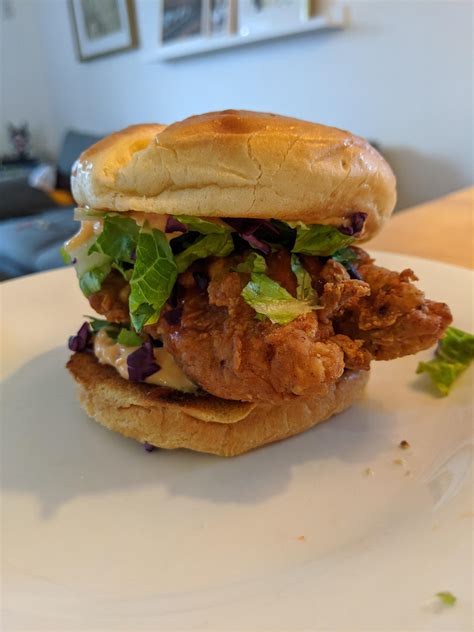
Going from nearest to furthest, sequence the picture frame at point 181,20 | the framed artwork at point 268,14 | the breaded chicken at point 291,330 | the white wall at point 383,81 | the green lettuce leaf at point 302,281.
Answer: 1. the breaded chicken at point 291,330
2. the green lettuce leaf at point 302,281
3. the white wall at point 383,81
4. the framed artwork at point 268,14
5. the picture frame at point 181,20

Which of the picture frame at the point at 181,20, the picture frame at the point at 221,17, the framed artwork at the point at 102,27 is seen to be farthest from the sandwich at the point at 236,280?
the framed artwork at the point at 102,27

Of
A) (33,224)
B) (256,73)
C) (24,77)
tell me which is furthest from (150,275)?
(24,77)

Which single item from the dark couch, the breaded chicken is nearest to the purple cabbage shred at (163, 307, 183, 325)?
the breaded chicken

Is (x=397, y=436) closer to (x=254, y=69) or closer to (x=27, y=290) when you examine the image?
(x=27, y=290)

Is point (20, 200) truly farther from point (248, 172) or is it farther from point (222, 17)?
point (248, 172)

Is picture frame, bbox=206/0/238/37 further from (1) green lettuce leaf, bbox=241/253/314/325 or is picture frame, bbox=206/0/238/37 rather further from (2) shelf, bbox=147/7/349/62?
(1) green lettuce leaf, bbox=241/253/314/325

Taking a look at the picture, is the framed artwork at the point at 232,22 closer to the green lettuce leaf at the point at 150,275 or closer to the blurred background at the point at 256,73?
the blurred background at the point at 256,73
